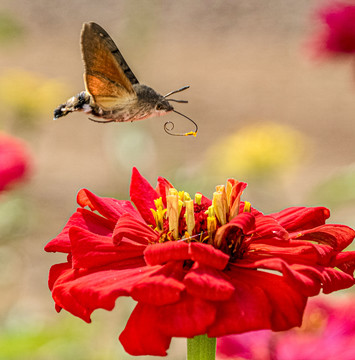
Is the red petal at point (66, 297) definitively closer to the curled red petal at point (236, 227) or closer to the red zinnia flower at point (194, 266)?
the red zinnia flower at point (194, 266)

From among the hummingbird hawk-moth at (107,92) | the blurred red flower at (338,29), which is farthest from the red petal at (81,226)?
the blurred red flower at (338,29)

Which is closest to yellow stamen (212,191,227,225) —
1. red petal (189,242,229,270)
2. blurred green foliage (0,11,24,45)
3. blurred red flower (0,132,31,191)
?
red petal (189,242,229,270)

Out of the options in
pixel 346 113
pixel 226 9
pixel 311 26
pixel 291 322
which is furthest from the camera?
pixel 226 9

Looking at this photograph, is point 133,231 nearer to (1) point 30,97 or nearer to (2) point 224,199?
(2) point 224,199

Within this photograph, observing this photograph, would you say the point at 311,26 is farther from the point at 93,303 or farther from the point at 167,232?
the point at 93,303

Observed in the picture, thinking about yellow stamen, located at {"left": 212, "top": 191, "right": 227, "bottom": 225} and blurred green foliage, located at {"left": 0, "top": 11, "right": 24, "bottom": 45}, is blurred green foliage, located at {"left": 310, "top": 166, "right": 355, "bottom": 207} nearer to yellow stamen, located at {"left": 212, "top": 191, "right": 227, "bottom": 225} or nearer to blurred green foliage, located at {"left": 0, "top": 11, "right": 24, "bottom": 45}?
yellow stamen, located at {"left": 212, "top": 191, "right": 227, "bottom": 225}

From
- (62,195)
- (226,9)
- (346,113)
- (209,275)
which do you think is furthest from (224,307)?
(226,9)

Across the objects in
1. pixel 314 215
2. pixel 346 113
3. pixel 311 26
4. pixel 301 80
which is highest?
pixel 301 80
